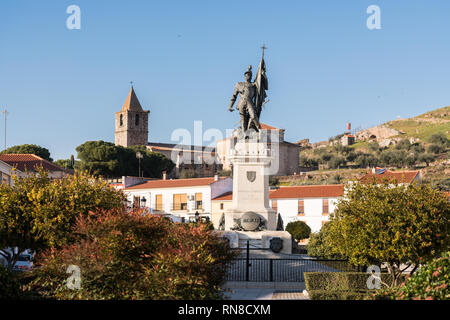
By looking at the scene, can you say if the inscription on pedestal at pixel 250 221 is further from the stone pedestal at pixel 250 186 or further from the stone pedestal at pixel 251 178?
the stone pedestal at pixel 251 178

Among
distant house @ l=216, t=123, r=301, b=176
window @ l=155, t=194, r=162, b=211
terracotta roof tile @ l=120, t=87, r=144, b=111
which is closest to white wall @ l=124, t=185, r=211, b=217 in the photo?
window @ l=155, t=194, r=162, b=211

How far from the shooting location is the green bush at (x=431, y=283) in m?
9.20

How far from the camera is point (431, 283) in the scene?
9.50 meters

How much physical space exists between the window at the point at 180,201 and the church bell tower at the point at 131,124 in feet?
301

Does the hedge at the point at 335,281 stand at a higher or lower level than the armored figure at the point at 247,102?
lower

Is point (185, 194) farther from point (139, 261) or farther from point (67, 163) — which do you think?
point (139, 261)

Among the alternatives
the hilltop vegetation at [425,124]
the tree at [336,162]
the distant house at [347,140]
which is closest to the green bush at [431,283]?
the tree at [336,162]

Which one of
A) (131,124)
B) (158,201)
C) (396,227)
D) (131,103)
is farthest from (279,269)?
(131,103)

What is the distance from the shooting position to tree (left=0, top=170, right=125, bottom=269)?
613 inches

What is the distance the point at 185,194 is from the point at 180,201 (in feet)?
3.05

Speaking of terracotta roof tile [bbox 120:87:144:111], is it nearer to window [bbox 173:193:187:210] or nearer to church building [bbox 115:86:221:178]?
church building [bbox 115:86:221:178]

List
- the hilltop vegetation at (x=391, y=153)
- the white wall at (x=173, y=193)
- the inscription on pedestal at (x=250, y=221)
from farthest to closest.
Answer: the hilltop vegetation at (x=391, y=153) < the white wall at (x=173, y=193) < the inscription on pedestal at (x=250, y=221)
